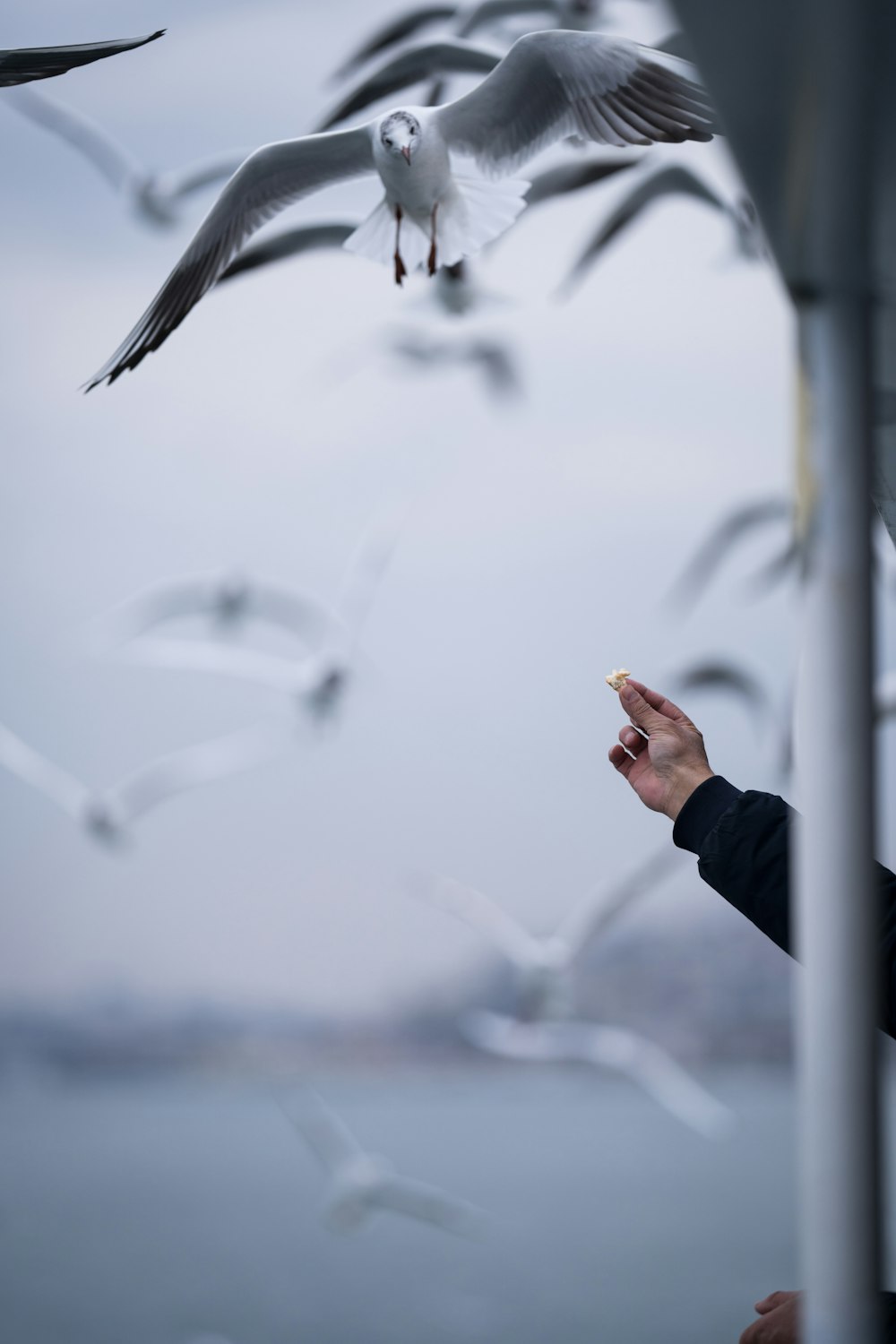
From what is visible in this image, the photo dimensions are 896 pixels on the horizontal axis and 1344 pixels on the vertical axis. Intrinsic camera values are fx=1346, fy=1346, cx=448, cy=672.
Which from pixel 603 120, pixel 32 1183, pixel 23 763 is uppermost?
pixel 23 763

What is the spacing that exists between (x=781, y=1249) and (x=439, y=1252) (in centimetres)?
606

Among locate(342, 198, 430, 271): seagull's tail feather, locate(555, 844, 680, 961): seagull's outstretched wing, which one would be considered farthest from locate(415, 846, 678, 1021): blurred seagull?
locate(342, 198, 430, 271): seagull's tail feather

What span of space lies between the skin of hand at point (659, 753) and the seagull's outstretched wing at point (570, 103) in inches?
34.0

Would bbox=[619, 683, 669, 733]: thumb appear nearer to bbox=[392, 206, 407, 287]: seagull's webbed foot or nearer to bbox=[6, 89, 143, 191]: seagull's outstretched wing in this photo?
bbox=[392, 206, 407, 287]: seagull's webbed foot

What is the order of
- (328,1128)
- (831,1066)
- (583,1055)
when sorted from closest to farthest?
1. (831,1066)
2. (583,1055)
3. (328,1128)

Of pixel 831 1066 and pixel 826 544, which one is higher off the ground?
pixel 826 544

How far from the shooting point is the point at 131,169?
5.31 metres

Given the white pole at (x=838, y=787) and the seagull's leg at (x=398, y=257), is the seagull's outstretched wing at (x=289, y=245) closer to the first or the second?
the seagull's leg at (x=398, y=257)

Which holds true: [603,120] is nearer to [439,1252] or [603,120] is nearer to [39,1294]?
[39,1294]

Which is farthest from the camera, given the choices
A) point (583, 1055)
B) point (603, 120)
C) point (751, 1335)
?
point (583, 1055)

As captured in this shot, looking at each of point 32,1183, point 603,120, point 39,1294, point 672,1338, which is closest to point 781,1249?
point 672,1338

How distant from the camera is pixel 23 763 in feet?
23.1

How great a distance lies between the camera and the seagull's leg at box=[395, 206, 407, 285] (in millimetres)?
1915

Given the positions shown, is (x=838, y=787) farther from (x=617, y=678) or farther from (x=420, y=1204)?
(x=420, y=1204)
